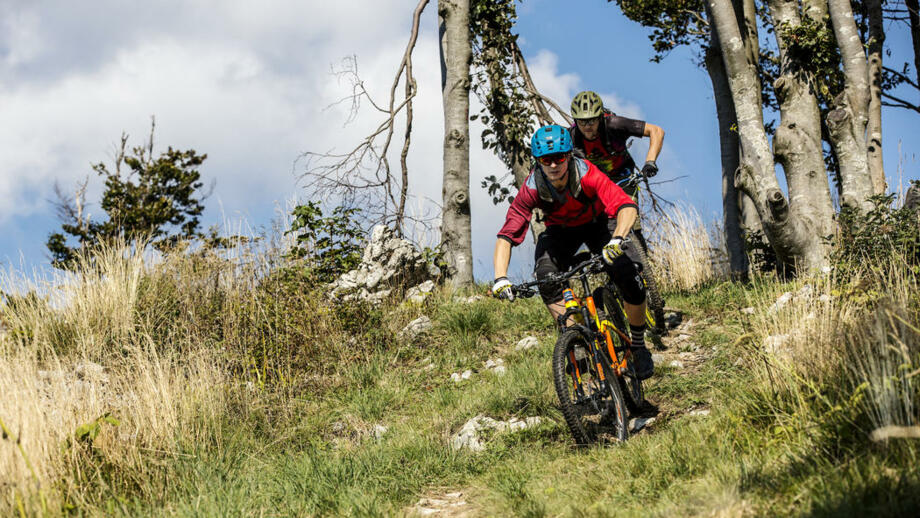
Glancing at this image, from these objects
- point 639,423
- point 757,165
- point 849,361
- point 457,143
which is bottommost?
point 639,423

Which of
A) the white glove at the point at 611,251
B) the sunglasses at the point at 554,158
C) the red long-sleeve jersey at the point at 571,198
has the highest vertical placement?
the sunglasses at the point at 554,158

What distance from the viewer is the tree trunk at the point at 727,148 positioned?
11.3 m

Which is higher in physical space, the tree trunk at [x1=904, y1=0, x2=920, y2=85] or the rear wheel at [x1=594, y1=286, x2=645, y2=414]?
the tree trunk at [x1=904, y1=0, x2=920, y2=85]

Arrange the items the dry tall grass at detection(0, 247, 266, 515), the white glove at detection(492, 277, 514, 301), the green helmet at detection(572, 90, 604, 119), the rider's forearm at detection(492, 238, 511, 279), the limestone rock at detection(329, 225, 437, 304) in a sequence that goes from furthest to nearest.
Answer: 1. the limestone rock at detection(329, 225, 437, 304)
2. the green helmet at detection(572, 90, 604, 119)
3. the rider's forearm at detection(492, 238, 511, 279)
4. the white glove at detection(492, 277, 514, 301)
5. the dry tall grass at detection(0, 247, 266, 515)

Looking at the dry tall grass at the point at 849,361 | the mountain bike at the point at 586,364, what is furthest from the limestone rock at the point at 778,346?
the mountain bike at the point at 586,364

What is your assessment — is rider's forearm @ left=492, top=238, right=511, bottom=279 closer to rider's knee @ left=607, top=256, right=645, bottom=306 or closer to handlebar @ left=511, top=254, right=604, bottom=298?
handlebar @ left=511, top=254, right=604, bottom=298

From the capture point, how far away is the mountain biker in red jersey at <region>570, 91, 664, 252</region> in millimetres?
7000

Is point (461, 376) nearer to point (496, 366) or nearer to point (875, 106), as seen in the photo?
point (496, 366)

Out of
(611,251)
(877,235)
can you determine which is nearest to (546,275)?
(611,251)

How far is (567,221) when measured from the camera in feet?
18.1

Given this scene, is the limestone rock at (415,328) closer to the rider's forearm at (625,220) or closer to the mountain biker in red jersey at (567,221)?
the mountain biker in red jersey at (567,221)

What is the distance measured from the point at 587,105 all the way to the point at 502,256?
2.41 metres

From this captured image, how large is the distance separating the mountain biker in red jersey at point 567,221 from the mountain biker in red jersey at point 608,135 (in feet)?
5.52

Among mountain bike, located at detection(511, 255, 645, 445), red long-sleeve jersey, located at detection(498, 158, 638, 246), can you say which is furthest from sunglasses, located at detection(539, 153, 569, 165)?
mountain bike, located at detection(511, 255, 645, 445)
